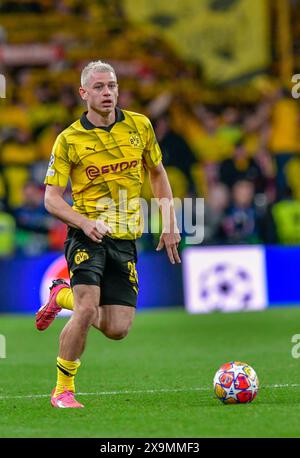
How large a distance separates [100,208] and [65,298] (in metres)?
0.86

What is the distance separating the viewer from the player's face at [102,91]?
25.3ft

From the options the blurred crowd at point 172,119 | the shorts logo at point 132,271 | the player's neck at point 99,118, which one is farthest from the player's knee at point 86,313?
the blurred crowd at point 172,119

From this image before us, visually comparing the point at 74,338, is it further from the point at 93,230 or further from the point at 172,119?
the point at 172,119

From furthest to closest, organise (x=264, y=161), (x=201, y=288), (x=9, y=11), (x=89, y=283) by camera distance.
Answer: (x=9, y=11), (x=264, y=161), (x=201, y=288), (x=89, y=283)

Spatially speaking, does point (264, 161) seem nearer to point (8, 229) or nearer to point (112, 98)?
point (8, 229)

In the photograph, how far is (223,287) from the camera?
16609mm

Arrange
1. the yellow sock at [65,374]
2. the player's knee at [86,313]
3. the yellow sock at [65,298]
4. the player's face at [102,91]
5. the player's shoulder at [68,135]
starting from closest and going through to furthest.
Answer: the player's knee at [86,313], the yellow sock at [65,374], the player's face at [102,91], the player's shoulder at [68,135], the yellow sock at [65,298]

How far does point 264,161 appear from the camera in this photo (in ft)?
66.9

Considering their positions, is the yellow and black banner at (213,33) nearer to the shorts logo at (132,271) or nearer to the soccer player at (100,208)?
the soccer player at (100,208)

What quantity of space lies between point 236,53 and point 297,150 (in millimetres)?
2358

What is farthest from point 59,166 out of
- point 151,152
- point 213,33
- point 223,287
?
point 213,33

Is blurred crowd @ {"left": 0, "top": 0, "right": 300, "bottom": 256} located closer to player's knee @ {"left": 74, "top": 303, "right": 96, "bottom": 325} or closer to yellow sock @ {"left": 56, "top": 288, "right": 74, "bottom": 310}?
yellow sock @ {"left": 56, "top": 288, "right": 74, "bottom": 310}

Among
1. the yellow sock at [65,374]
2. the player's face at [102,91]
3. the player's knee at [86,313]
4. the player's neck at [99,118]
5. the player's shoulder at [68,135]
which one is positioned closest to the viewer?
the player's knee at [86,313]
